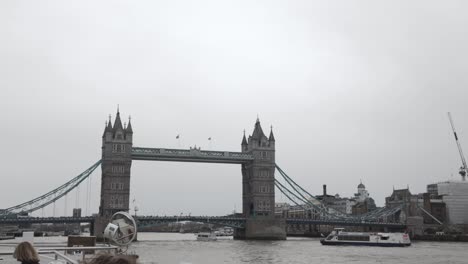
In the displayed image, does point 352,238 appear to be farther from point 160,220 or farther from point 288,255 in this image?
point 288,255

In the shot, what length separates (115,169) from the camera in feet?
241

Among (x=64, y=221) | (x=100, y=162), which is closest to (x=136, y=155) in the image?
(x=100, y=162)

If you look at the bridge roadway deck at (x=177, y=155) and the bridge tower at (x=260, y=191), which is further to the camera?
the bridge tower at (x=260, y=191)

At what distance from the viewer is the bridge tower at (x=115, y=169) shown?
72.5 meters

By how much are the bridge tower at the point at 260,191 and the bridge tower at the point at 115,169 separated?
1818 centimetres

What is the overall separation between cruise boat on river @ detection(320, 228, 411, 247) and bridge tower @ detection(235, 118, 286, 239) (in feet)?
37.2

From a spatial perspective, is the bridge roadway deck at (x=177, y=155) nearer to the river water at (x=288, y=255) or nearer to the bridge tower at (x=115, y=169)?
the bridge tower at (x=115, y=169)

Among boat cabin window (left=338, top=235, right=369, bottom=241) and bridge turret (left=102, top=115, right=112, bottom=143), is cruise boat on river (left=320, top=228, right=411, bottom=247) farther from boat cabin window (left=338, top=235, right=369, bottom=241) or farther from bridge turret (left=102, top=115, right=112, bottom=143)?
bridge turret (left=102, top=115, right=112, bottom=143)

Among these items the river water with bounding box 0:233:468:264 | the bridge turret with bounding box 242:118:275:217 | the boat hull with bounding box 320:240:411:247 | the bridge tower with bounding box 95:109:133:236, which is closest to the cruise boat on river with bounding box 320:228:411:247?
the boat hull with bounding box 320:240:411:247

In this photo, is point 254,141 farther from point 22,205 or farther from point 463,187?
point 463,187

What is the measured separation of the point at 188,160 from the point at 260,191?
12352mm

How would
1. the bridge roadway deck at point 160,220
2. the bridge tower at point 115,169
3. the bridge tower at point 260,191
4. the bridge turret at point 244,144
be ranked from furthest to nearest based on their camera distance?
the bridge turret at point 244,144 < the bridge tower at point 260,191 < the bridge tower at point 115,169 < the bridge roadway deck at point 160,220

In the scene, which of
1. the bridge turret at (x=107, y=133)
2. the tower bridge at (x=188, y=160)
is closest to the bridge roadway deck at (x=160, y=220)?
the tower bridge at (x=188, y=160)

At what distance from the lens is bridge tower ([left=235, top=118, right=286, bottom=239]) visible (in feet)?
253
